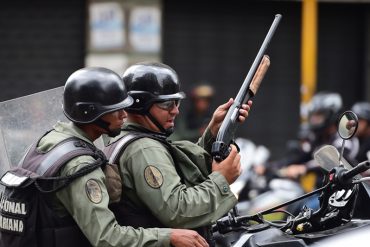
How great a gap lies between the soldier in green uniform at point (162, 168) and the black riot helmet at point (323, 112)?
17.4ft

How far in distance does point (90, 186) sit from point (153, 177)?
1.09ft

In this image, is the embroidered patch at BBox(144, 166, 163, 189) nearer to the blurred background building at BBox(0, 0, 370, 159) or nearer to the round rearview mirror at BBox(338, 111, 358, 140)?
the round rearview mirror at BBox(338, 111, 358, 140)

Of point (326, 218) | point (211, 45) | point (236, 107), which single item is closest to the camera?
point (326, 218)

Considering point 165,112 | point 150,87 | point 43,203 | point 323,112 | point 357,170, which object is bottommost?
point 323,112

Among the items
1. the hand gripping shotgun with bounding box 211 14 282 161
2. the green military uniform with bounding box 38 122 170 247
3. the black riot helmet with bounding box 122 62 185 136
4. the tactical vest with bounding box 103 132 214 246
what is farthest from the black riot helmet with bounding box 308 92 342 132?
the green military uniform with bounding box 38 122 170 247

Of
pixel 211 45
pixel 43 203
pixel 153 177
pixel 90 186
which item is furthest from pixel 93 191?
pixel 211 45

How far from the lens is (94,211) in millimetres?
3314

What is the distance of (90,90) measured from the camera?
3.56 meters

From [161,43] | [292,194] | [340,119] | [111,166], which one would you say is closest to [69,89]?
[111,166]

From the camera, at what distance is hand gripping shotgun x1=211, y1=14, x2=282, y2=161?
378cm

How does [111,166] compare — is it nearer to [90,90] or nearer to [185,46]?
[90,90]

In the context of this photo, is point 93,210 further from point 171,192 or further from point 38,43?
point 38,43

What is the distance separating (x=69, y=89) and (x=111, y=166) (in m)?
0.36

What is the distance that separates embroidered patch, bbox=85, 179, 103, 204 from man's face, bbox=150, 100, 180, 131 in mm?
619
